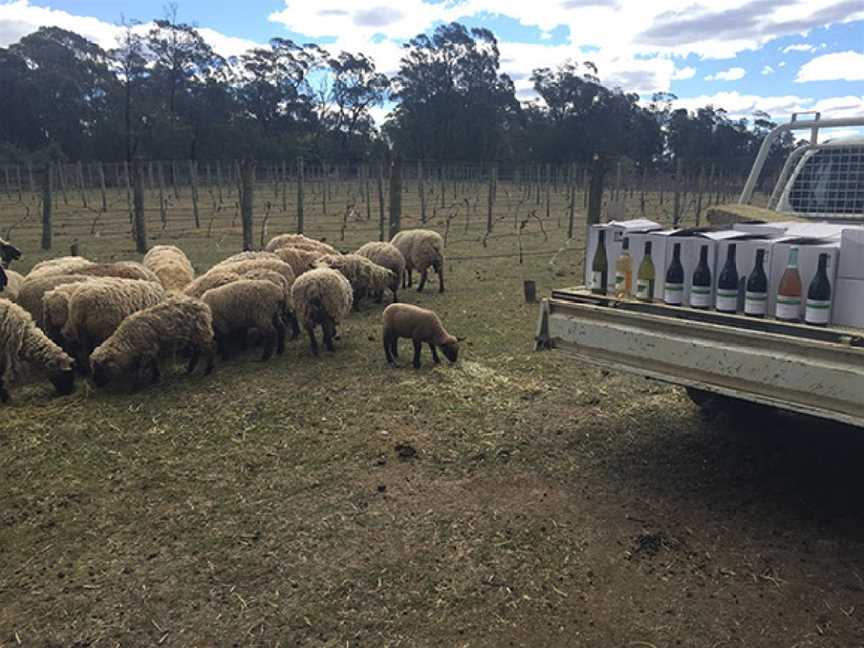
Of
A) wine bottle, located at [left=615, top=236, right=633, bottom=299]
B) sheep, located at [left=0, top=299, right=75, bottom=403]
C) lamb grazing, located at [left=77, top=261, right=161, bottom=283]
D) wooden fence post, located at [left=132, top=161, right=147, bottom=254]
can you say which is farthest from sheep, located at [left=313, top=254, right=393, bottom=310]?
wooden fence post, located at [left=132, top=161, right=147, bottom=254]

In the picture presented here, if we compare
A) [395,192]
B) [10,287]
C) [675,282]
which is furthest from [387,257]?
[675,282]

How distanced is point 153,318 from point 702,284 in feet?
17.5

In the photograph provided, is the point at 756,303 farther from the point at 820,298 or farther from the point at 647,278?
the point at 647,278

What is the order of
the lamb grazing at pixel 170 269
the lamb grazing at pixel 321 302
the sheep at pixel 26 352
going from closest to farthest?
the sheep at pixel 26 352 → the lamb grazing at pixel 321 302 → the lamb grazing at pixel 170 269

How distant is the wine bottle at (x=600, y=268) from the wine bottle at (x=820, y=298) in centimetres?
129

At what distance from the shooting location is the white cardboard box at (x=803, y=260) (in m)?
3.18

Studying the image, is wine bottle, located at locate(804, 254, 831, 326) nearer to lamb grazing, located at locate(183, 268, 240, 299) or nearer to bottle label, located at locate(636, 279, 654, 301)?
bottle label, located at locate(636, 279, 654, 301)

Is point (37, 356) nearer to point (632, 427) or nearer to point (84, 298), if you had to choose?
point (84, 298)

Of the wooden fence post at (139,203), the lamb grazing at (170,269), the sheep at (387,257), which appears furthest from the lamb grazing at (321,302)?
the wooden fence post at (139,203)

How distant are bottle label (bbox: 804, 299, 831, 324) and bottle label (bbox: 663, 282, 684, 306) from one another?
2.32ft

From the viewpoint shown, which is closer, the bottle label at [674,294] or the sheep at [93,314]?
the bottle label at [674,294]

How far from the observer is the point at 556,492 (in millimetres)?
4297

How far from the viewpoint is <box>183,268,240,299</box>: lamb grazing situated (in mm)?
7977

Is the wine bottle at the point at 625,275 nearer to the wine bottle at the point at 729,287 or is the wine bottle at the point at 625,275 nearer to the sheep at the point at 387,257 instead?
the wine bottle at the point at 729,287
